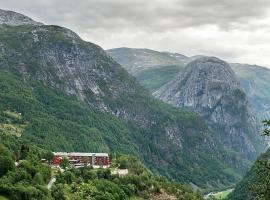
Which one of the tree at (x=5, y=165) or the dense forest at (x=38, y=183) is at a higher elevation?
the tree at (x=5, y=165)

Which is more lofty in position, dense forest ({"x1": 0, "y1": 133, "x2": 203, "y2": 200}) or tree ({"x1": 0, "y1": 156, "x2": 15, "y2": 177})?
tree ({"x1": 0, "y1": 156, "x2": 15, "y2": 177})

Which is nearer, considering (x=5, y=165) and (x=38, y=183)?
(x=5, y=165)

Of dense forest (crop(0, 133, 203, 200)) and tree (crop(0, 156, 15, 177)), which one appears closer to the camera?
dense forest (crop(0, 133, 203, 200))

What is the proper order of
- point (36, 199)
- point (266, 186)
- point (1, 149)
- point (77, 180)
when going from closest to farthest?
1. point (266, 186)
2. point (36, 199)
3. point (1, 149)
4. point (77, 180)

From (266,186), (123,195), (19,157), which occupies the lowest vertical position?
(123,195)

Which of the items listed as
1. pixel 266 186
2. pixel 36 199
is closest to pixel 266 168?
pixel 266 186

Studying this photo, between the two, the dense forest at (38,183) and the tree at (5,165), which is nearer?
the dense forest at (38,183)

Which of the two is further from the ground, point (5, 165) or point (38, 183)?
point (5, 165)

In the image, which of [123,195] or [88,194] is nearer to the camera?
[88,194]

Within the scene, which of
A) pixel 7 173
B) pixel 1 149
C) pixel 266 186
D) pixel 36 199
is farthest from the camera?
pixel 1 149

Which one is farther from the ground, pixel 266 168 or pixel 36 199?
pixel 266 168

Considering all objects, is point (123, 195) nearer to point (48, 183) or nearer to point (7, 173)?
point (48, 183)
